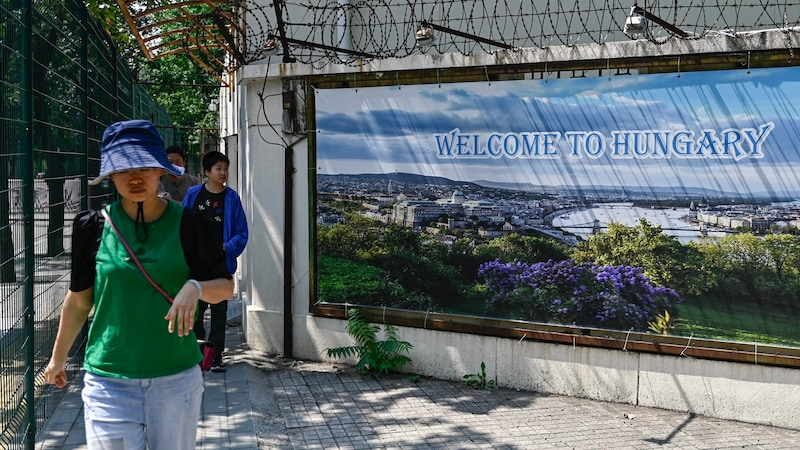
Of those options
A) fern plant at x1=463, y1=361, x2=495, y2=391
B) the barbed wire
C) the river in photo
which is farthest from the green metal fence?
the river in photo

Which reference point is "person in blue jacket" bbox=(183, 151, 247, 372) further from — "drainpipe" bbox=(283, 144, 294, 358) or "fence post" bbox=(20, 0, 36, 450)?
"fence post" bbox=(20, 0, 36, 450)

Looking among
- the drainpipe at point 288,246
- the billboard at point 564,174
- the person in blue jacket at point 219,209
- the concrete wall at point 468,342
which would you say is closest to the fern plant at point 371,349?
the concrete wall at point 468,342

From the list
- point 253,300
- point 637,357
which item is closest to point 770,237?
point 637,357

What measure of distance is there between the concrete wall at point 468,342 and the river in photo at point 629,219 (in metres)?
0.91

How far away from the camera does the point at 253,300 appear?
8336mm

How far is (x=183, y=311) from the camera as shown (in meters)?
3.26

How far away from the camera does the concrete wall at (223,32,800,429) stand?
6.29 metres

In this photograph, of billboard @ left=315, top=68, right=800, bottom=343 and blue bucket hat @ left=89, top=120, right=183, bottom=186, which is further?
billboard @ left=315, top=68, right=800, bottom=343

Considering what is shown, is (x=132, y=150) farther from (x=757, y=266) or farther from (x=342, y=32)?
(x=342, y=32)

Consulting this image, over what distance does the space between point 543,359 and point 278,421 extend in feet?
6.98

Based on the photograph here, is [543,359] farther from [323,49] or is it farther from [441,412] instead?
[323,49]

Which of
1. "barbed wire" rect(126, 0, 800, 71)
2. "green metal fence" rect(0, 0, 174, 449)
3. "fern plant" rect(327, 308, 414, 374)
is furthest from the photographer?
"barbed wire" rect(126, 0, 800, 71)

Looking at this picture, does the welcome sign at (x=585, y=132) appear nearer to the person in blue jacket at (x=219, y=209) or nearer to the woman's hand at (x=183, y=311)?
the person in blue jacket at (x=219, y=209)

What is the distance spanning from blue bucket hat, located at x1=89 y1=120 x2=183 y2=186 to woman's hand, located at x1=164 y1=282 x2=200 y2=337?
502mm
